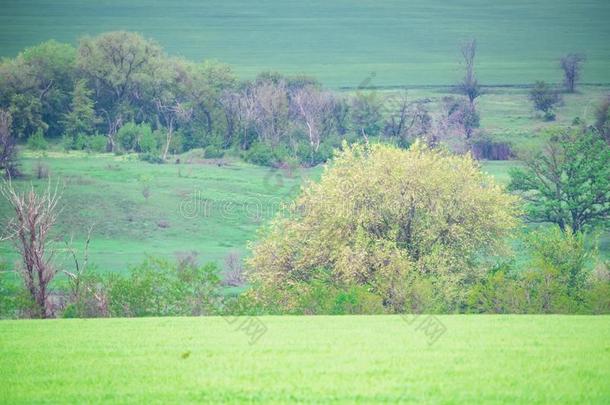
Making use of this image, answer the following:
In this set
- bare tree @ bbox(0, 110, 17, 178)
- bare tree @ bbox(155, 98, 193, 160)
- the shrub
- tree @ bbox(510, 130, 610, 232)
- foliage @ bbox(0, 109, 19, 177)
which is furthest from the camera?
bare tree @ bbox(155, 98, 193, 160)

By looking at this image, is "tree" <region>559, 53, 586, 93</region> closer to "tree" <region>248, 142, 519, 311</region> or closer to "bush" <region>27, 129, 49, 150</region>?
"bush" <region>27, 129, 49, 150</region>

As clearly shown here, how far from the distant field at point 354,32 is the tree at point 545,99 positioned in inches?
437

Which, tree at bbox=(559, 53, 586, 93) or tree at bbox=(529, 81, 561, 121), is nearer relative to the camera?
tree at bbox=(529, 81, 561, 121)

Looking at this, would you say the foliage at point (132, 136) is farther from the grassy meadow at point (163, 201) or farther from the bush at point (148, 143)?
the grassy meadow at point (163, 201)

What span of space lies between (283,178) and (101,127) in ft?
103

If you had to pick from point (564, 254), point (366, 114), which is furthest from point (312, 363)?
point (366, 114)

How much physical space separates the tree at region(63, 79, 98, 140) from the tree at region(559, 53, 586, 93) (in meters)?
65.2

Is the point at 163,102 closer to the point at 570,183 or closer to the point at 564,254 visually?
the point at 570,183

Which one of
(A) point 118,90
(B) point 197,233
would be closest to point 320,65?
(A) point 118,90

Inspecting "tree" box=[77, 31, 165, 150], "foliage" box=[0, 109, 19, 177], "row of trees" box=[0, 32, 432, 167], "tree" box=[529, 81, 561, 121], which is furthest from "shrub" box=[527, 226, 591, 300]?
"tree" box=[529, 81, 561, 121]

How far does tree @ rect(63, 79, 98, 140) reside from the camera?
12050 cm

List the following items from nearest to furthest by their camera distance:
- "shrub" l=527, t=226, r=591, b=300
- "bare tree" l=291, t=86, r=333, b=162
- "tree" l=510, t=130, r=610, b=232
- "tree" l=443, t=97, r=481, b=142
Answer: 1. "shrub" l=527, t=226, r=591, b=300
2. "tree" l=510, t=130, r=610, b=232
3. "bare tree" l=291, t=86, r=333, b=162
4. "tree" l=443, t=97, r=481, b=142

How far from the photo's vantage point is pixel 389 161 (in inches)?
1716

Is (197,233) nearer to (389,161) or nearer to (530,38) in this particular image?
(389,161)
